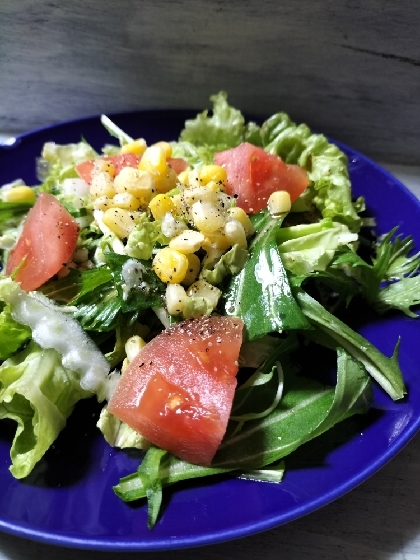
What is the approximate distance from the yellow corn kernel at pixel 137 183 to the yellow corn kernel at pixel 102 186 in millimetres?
44

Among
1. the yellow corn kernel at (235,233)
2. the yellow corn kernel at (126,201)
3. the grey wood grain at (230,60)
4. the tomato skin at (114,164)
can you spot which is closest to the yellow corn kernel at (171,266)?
the yellow corn kernel at (235,233)

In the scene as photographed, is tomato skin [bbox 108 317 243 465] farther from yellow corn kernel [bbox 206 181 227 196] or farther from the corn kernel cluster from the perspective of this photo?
yellow corn kernel [bbox 206 181 227 196]

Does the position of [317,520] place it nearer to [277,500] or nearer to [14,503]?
[277,500]

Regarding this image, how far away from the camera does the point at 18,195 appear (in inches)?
69.2

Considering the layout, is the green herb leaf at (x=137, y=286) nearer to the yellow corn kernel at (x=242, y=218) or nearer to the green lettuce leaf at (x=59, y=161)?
the yellow corn kernel at (x=242, y=218)

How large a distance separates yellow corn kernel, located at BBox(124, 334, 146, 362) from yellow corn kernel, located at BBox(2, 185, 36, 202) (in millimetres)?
696

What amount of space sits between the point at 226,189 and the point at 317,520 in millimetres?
905

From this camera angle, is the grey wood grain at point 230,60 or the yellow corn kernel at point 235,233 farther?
the grey wood grain at point 230,60

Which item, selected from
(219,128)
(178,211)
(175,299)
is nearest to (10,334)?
(175,299)

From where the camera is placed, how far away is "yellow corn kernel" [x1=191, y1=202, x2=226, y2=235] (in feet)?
4.60

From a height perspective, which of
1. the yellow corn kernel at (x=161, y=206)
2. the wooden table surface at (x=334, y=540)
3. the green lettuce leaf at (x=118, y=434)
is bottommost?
the wooden table surface at (x=334, y=540)

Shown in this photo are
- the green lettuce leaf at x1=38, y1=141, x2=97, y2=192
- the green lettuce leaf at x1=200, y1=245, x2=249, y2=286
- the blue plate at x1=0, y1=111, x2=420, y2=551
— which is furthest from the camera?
the green lettuce leaf at x1=38, y1=141, x2=97, y2=192

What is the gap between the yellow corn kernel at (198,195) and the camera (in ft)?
4.80

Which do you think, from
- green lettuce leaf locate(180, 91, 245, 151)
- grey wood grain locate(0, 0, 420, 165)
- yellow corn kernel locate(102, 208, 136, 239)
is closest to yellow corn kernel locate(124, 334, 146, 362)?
yellow corn kernel locate(102, 208, 136, 239)
